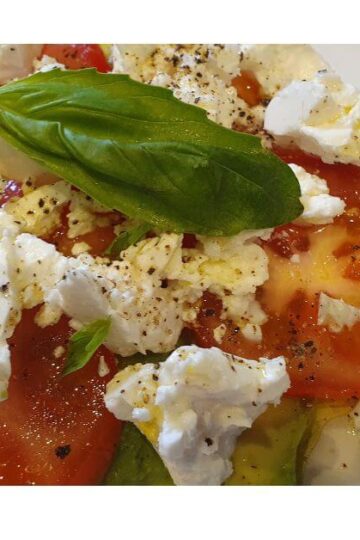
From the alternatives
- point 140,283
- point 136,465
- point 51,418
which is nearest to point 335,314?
point 140,283

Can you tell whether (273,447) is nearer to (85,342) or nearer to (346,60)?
(85,342)

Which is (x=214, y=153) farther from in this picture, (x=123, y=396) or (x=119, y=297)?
(x=123, y=396)

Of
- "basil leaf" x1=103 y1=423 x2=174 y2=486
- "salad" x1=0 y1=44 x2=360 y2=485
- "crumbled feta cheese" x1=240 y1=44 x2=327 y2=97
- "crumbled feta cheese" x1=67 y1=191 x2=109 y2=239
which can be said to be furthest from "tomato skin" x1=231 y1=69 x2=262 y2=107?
"basil leaf" x1=103 y1=423 x2=174 y2=486

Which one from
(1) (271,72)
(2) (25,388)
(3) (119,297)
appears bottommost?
(2) (25,388)

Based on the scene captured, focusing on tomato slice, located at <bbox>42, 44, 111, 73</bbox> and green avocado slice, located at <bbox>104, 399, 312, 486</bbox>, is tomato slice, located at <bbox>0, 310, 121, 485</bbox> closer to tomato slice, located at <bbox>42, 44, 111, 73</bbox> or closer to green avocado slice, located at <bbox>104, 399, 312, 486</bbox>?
green avocado slice, located at <bbox>104, 399, 312, 486</bbox>

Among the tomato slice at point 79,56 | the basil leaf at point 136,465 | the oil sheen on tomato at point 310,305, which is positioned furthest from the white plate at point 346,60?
the basil leaf at point 136,465

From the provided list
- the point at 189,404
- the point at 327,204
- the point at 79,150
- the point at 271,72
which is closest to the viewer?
the point at 189,404

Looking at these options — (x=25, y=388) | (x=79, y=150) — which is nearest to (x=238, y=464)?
(x=25, y=388)
